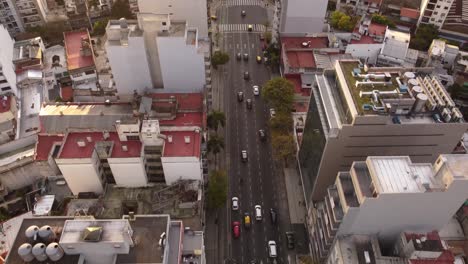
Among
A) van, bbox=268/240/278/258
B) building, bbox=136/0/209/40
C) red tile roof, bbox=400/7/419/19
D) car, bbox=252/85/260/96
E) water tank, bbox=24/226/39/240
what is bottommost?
van, bbox=268/240/278/258

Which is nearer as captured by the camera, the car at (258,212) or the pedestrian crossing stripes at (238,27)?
the car at (258,212)

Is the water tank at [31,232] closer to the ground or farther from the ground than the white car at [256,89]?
farther from the ground

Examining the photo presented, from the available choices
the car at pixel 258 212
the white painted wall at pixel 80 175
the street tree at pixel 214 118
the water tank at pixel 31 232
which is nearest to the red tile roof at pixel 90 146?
the white painted wall at pixel 80 175

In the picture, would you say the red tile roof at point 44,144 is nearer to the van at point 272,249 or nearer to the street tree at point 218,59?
the van at point 272,249

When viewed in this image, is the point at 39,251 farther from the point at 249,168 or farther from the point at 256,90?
the point at 256,90

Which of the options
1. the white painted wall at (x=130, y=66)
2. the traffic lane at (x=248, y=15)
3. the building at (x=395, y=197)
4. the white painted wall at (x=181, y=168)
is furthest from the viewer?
the traffic lane at (x=248, y=15)

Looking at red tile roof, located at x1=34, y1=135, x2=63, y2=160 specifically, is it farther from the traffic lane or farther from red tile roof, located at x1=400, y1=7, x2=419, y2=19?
red tile roof, located at x1=400, y1=7, x2=419, y2=19

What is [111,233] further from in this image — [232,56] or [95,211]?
[232,56]

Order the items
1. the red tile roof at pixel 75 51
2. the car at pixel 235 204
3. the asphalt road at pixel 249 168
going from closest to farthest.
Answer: the asphalt road at pixel 249 168 < the car at pixel 235 204 < the red tile roof at pixel 75 51

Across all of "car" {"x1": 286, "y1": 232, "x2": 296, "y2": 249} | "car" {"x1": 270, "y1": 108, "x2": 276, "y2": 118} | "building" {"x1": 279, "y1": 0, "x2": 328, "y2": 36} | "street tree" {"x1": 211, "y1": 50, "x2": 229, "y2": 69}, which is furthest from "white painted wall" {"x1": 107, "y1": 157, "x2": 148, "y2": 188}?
"building" {"x1": 279, "y1": 0, "x2": 328, "y2": 36}
